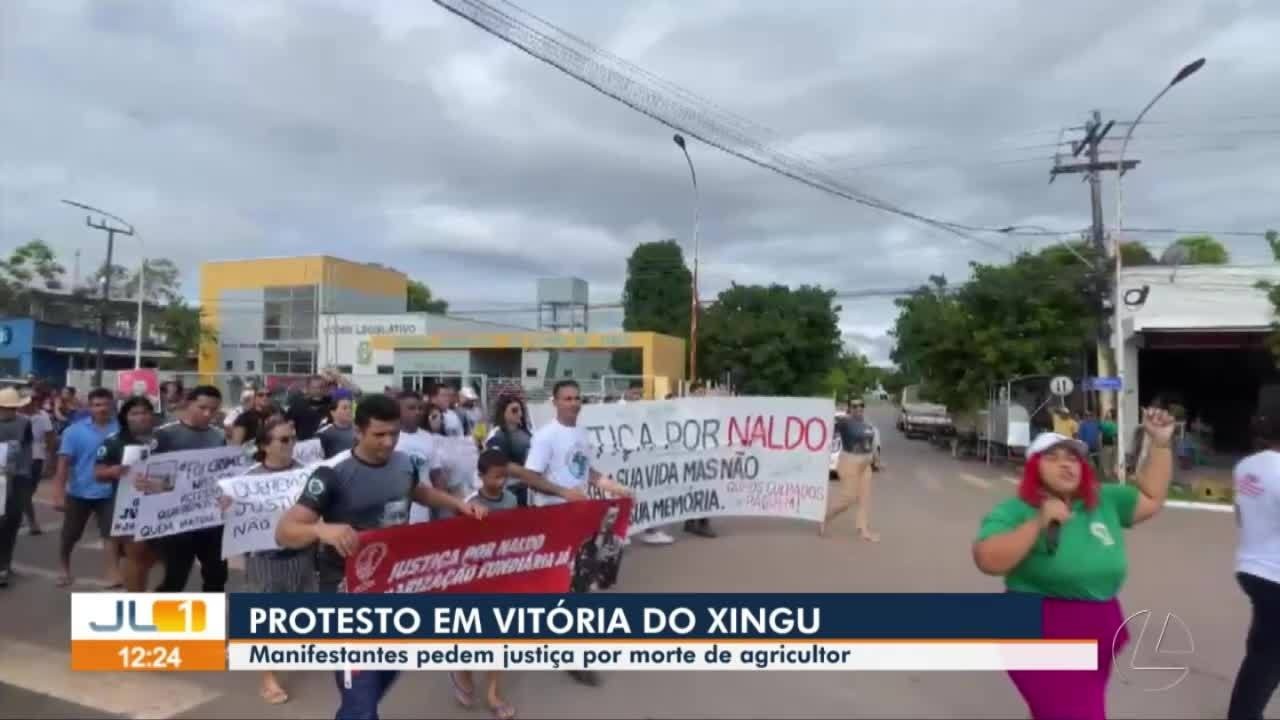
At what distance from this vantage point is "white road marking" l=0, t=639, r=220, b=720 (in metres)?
4.40

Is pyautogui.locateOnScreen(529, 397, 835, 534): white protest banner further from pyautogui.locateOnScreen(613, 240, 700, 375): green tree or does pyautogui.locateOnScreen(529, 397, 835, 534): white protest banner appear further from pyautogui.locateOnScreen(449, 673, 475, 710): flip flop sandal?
pyautogui.locateOnScreen(613, 240, 700, 375): green tree

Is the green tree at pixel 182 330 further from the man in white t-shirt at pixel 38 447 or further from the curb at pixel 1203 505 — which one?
the curb at pixel 1203 505

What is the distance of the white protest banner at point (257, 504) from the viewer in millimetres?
4930

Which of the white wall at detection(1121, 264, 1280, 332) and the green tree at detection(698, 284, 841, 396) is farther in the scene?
the green tree at detection(698, 284, 841, 396)

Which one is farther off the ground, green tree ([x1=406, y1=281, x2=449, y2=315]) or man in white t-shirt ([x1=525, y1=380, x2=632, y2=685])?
green tree ([x1=406, y1=281, x2=449, y2=315])

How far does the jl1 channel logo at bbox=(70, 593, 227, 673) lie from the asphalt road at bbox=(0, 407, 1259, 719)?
34cm

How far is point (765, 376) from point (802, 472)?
36.0 meters

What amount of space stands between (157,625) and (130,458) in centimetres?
228

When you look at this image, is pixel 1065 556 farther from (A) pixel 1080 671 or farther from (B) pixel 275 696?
(B) pixel 275 696

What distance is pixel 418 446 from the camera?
5.83 m

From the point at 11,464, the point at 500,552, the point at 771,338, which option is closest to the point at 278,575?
the point at 500,552

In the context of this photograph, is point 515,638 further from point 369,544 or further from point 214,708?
point 214,708

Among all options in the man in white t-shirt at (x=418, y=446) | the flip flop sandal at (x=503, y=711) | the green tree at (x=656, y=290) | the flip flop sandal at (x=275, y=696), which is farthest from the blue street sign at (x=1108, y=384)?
the green tree at (x=656, y=290)

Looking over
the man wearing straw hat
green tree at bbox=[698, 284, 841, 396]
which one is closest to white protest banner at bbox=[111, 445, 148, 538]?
the man wearing straw hat
